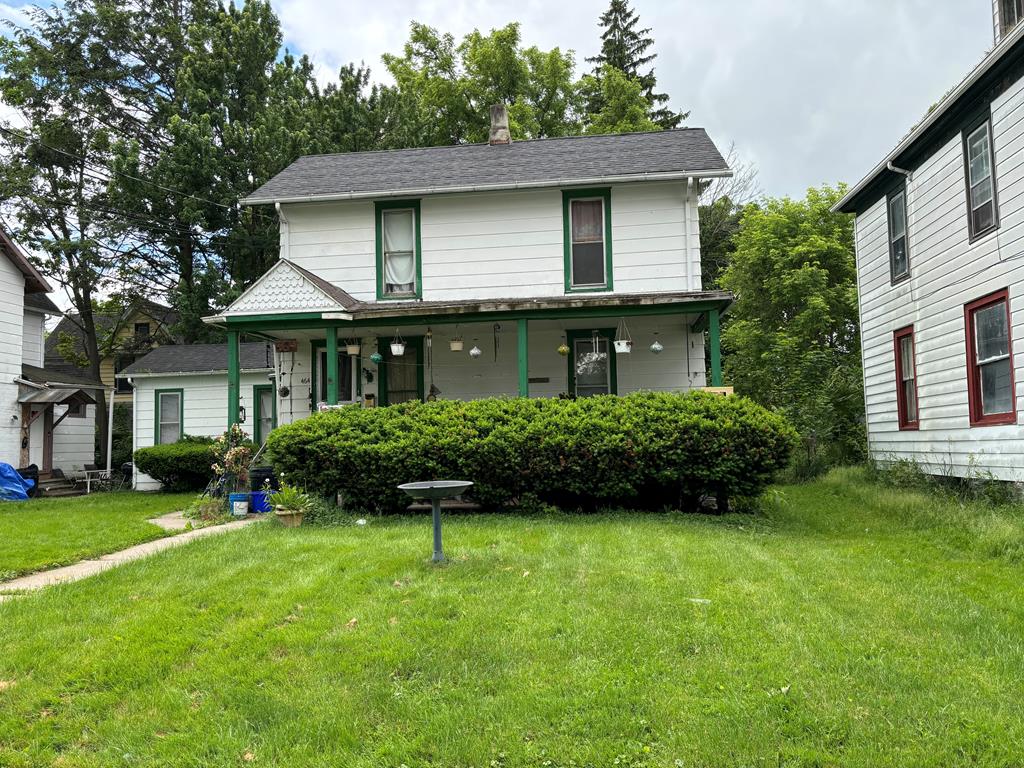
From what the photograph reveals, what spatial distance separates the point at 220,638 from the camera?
4457 mm

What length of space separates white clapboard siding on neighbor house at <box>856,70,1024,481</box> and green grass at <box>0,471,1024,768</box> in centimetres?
408

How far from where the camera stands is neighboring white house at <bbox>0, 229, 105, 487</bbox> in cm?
1708

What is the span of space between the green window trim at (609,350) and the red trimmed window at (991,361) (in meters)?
5.53

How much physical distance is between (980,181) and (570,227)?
621cm

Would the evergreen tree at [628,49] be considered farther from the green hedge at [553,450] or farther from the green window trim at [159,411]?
the green hedge at [553,450]

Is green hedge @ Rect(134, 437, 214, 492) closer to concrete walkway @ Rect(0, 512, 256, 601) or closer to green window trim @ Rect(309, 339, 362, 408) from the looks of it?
green window trim @ Rect(309, 339, 362, 408)

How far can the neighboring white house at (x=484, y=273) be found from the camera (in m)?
12.0

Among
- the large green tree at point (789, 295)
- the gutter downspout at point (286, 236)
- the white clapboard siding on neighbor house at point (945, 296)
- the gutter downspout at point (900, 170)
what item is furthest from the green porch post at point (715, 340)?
the gutter downspout at point (286, 236)

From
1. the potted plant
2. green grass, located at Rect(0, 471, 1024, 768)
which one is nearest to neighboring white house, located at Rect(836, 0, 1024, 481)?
green grass, located at Rect(0, 471, 1024, 768)

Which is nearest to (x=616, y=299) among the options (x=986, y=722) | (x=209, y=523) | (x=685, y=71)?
(x=209, y=523)

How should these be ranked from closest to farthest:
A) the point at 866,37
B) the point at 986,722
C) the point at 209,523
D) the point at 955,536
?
the point at 986,722 < the point at 955,536 < the point at 209,523 < the point at 866,37

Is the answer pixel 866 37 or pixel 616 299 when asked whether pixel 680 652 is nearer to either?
pixel 616 299

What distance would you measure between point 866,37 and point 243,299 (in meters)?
15.9

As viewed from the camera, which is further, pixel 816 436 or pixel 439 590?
pixel 816 436
